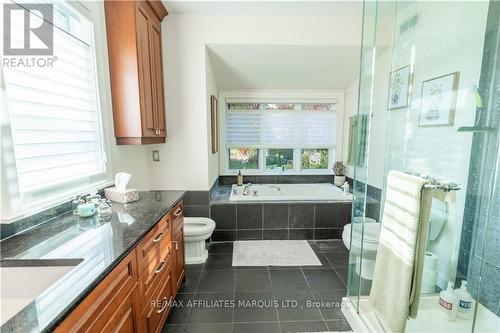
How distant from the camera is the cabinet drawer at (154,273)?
4.20ft

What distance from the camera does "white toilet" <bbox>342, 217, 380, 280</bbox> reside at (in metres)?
1.84

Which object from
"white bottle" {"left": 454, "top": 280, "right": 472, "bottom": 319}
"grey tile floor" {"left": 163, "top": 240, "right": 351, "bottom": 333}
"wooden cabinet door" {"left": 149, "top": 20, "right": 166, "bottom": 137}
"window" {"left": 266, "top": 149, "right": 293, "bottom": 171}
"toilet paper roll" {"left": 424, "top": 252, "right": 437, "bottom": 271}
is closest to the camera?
"white bottle" {"left": 454, "top": 280, "right": 472, "bottom": 319}

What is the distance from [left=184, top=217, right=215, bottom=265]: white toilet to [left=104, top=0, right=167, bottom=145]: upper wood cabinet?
3.33ft

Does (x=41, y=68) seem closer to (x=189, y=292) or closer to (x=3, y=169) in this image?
(x=3, y=169)

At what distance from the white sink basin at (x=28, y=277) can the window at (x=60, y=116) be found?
0.52m

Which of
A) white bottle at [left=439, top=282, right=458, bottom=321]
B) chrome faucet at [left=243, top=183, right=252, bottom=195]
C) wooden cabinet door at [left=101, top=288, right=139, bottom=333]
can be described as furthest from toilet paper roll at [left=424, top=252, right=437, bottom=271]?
chrome faucet at [left=243, top=183, right=252, bottom=195]

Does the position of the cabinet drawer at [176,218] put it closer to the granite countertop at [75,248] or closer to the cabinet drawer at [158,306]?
the granite countertop at [75,248]

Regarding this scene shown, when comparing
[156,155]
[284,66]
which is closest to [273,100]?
[284,66]

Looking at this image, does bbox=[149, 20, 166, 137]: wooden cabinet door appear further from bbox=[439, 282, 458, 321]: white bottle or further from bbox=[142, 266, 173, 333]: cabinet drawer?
bbox=[439, 282, 458, 321]: white bottle

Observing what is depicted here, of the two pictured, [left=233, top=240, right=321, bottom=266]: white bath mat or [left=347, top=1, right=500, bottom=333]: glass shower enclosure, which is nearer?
[left=347, top=1, right=500, bottom=333]: glass shower enclosure

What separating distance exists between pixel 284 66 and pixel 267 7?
817mm

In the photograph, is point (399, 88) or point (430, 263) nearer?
point (430, 263)

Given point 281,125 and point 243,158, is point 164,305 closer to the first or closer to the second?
point 243,158

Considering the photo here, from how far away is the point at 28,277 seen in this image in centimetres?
93
